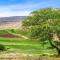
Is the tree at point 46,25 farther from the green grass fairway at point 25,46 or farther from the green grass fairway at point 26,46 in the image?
the green grass fairway at point 25,46

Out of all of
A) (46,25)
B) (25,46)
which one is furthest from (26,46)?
(46,25)

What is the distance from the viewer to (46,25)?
3316 centimetres

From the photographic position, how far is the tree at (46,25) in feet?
109

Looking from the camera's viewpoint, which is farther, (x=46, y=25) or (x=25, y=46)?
(x=25, y=46)

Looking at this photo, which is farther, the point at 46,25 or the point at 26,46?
the point at 26,46

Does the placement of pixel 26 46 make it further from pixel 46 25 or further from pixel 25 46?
pixel 46 25

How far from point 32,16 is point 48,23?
7.32 feet

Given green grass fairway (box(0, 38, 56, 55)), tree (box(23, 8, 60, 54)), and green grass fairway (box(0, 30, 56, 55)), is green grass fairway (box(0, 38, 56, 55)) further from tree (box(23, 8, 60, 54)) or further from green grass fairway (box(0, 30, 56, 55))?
tree (box(23, 8, 60, 54))

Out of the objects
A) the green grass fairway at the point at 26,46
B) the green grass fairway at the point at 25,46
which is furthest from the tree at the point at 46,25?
the green grass fairway at the point at 25,46

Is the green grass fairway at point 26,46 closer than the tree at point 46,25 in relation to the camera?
No

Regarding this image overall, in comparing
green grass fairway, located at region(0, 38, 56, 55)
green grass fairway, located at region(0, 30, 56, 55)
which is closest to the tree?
green grass fairway, located at region(0, 30, 56, 55)

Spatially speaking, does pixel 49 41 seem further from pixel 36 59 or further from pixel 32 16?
pixel 36 59

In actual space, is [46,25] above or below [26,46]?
above

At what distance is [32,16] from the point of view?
35.1 metres
